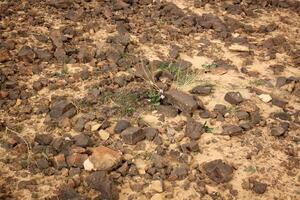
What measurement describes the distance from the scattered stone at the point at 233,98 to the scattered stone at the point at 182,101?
387 mm

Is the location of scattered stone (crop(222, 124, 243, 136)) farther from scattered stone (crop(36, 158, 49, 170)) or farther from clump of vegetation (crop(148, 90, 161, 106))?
scattered stone (crop(36, 158, 49, 170))

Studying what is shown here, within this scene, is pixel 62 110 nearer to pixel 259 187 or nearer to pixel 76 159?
pixel 76 159

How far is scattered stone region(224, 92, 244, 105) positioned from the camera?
4199 mm

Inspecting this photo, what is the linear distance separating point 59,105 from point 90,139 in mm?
541

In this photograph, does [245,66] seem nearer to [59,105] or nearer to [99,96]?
[99,96]

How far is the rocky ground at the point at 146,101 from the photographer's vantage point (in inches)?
131

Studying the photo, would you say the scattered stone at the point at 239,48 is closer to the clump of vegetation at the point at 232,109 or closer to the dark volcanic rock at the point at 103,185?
the clump of vegetation at the point at 232,109

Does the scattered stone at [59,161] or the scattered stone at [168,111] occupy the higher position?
the scattered stone at [168,111]

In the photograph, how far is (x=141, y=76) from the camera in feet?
14.4

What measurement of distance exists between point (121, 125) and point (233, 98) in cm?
124

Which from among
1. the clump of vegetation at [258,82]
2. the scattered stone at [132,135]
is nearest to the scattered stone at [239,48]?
the clump of vegetation at [258,82]

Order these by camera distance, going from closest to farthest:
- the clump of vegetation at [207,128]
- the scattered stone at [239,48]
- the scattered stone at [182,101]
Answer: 1. the clump of vegetation at [207,128]
2. the scattered stone at [182,101]
3. the scattered stone at [239,48]

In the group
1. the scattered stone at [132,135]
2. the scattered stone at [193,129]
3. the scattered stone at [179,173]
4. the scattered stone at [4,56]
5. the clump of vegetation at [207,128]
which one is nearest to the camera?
the scattered stone at [179,173]

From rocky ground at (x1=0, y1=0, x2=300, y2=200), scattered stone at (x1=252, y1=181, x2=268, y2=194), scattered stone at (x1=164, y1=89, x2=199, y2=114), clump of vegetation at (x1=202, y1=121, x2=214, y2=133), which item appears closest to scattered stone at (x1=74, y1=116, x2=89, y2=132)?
rocky ground at (x1=0, y1=0, x2=300, y2=200)
